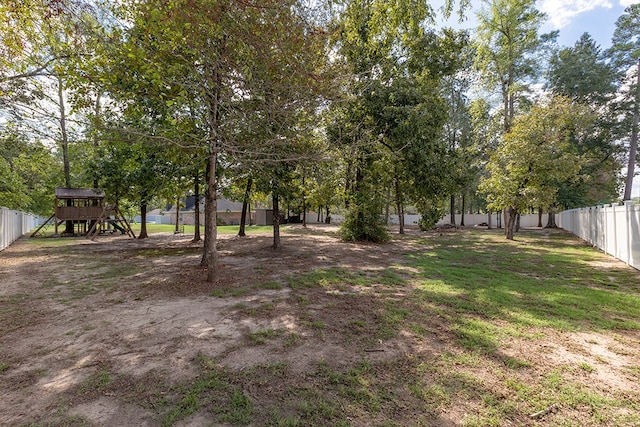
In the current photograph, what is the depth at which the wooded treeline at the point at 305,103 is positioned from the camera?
18.3 ft

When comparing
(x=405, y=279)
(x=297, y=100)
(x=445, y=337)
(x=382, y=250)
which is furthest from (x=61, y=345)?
(x=382, y=250)

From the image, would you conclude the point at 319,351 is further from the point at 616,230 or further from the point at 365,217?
the point at 616,230

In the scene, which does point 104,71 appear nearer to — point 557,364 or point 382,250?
point 557,364

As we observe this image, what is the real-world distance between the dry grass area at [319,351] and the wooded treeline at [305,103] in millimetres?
2318

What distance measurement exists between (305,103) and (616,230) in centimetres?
1058

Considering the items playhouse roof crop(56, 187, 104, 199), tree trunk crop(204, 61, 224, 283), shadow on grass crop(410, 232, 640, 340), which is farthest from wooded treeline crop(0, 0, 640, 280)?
shadow on grass crop(410, 232, 640, 340)

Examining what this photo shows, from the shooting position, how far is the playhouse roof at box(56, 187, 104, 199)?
1769 cm

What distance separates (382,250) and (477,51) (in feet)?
54.5

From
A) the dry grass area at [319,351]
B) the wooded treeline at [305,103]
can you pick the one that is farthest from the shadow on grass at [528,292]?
the wooded treeline at [305,103]

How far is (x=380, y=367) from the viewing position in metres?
3.09

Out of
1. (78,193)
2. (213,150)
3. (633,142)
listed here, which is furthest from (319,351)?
(633,142)

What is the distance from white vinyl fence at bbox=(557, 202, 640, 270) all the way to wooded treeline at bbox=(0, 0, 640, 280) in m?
2.27

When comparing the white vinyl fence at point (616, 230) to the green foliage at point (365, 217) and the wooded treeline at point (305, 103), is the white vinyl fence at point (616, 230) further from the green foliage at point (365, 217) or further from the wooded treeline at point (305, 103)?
the green foliage at point (365, 217)

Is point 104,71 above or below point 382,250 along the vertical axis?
above
